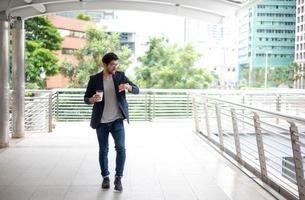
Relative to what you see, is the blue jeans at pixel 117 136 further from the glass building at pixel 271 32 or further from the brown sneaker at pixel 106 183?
the glass building at pixel 271 32

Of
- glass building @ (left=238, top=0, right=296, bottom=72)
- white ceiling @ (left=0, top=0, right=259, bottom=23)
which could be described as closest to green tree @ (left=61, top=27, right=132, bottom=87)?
glass building @ (left=238, top=0, right=296, bottom=72)

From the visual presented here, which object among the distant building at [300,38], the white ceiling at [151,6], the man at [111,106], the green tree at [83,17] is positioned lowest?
the man at [111,106]

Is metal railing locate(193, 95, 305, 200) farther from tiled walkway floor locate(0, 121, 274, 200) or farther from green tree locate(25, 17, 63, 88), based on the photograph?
green tree locate(25, 17, 63, 88)

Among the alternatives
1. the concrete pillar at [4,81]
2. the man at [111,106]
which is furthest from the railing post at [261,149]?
the concrete pillar at [4,81]

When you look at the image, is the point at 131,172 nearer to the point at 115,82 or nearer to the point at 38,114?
the point at 115,82

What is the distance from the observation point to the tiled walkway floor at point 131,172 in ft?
15.3

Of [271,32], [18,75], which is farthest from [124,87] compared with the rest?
[271,32]

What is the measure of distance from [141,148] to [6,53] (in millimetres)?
2688

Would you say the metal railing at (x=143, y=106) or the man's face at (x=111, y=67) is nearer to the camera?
the man's face at (x=111, y=67)

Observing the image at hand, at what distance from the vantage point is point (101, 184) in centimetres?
505

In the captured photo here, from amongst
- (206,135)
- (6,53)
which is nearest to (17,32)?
(6,53)

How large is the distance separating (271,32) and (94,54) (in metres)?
11.1

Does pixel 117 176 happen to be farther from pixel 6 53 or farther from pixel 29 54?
pixel 29 54

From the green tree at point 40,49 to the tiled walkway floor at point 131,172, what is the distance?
1213cm
